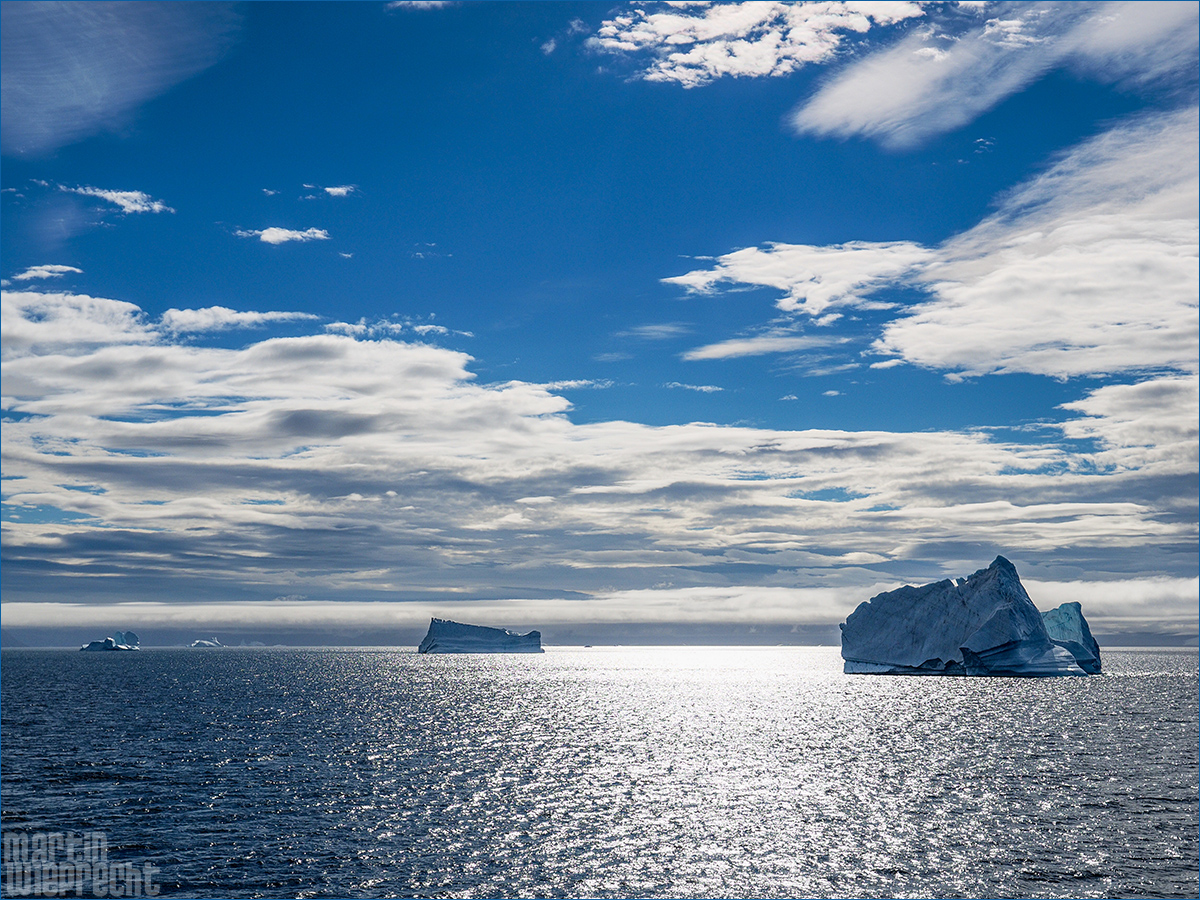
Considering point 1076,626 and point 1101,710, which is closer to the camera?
point 1101,710

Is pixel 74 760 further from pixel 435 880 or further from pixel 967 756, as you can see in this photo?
pixel 967 756

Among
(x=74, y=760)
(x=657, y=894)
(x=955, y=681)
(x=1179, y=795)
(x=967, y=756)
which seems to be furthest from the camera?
(x=955, y=681)

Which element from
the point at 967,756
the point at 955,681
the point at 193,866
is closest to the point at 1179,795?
the point at 967,756

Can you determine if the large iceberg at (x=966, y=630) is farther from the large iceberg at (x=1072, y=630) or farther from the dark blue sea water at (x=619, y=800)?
the dark blue sea water at (x=619, y=800)

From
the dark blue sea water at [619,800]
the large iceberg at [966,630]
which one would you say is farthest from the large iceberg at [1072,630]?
the dark blue sea water at [619,800]

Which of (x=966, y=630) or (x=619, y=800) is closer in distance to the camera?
(x=619, y=800)

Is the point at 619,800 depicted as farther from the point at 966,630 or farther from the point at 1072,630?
the point at 1072,630

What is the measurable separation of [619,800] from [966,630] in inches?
4029

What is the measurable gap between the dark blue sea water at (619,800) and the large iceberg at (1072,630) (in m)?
56.2

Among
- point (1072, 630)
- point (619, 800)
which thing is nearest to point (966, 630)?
point (1072, 630)

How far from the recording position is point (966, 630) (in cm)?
13712

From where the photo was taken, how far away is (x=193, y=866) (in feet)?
119

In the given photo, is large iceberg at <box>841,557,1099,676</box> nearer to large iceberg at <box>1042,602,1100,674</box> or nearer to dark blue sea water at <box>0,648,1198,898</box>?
large iceberg at <box>1042,602,1100,674</box>

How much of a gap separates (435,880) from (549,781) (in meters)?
23.5
